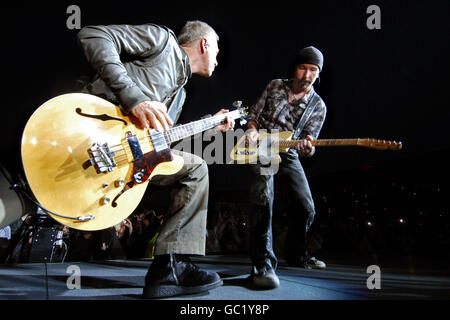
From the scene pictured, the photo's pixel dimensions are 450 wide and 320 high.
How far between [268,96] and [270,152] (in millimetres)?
807

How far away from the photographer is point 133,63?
7.47 ft

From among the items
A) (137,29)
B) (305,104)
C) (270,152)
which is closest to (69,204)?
(137,29)

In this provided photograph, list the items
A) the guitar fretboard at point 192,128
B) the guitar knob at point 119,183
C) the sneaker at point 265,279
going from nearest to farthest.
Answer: the guitar knob at point 119,183
the guitar fretboard at point 192,128
the sneaker at point 265,279

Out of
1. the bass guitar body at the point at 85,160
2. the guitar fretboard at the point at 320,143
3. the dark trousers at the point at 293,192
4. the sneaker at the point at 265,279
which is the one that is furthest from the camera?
the guitar fretboard at the point at 320,143

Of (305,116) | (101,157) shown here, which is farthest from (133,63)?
(305,116)

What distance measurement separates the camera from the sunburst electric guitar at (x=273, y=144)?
356cm

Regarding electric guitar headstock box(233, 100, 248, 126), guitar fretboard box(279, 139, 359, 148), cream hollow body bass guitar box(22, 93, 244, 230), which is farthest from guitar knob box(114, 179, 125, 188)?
guitar fretboard box(279, 139, 359, 148)

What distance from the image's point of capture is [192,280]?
7.16 ft

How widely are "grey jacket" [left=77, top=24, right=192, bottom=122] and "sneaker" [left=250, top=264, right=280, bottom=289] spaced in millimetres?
1598

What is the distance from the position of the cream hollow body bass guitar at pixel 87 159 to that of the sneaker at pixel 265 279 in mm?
1204

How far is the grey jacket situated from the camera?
1.89 metres

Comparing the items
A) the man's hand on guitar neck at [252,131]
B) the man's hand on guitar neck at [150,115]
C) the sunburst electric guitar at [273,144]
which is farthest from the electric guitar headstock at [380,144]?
the man's hand on guitar neck at [150,115]

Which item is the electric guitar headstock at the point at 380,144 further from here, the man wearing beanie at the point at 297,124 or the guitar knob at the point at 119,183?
the guitar knob at the point at 119,183

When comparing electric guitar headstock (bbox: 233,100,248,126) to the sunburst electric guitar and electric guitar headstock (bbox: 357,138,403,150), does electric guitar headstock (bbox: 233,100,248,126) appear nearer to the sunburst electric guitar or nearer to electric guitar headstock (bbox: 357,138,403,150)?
the sunburst electric guitar
